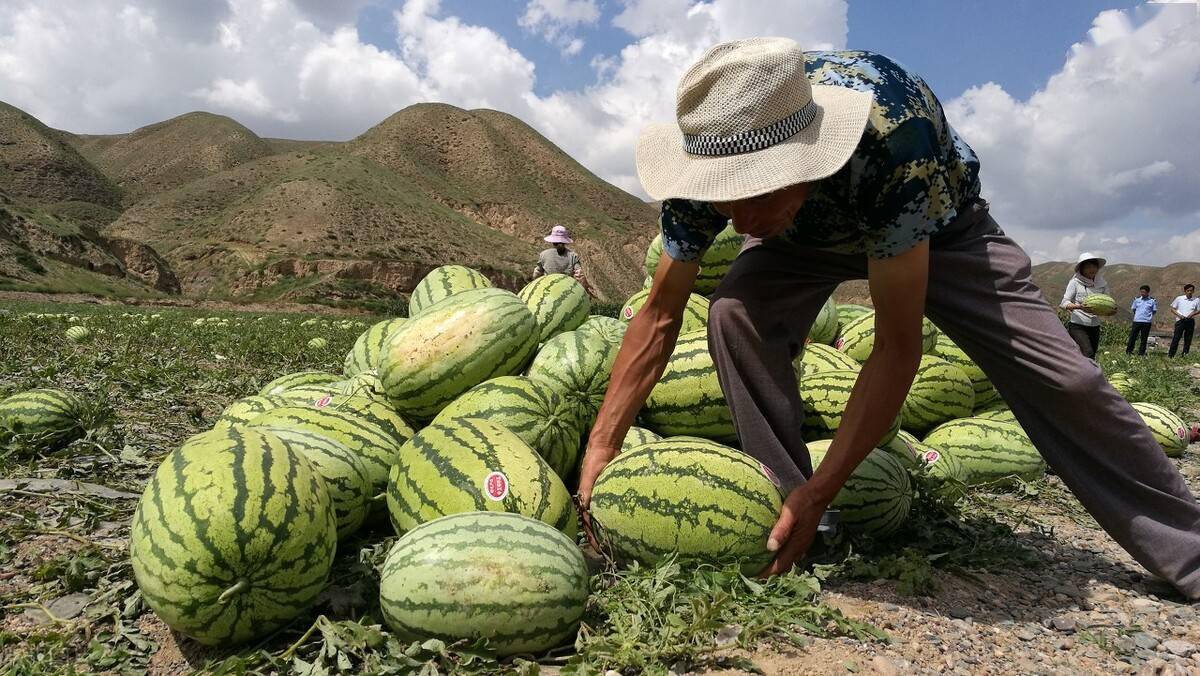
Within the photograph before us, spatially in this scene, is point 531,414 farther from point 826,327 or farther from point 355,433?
point 826,327

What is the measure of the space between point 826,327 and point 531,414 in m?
2.15

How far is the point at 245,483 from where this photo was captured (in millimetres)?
1940

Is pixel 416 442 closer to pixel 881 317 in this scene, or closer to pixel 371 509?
pixel 371 509

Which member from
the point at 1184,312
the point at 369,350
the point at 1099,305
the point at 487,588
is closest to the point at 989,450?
the point at 487,588

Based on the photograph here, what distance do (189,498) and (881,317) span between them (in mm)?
2020

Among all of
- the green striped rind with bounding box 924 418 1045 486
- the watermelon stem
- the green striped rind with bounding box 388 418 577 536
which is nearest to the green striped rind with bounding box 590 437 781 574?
the green striped rind with bounding box 388 418 577 536

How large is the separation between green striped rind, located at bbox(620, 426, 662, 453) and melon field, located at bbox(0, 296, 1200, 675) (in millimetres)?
15

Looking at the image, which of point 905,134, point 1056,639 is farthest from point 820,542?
point 905,134

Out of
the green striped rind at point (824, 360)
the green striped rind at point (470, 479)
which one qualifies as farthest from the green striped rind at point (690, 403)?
the green striped rind at point (470, 479)

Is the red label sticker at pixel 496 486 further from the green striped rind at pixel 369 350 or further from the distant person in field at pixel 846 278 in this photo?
the green striped rind at pixel 369 350

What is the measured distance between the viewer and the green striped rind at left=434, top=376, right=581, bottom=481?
2.84m

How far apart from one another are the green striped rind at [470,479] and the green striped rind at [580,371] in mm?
583

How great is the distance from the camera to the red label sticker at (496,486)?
2.29 m

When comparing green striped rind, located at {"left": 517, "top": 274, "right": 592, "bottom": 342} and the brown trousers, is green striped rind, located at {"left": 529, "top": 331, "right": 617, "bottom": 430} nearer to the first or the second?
green striped rind, located at {"left": 517, "top": 274, "right": 592, "bottom": 342}
